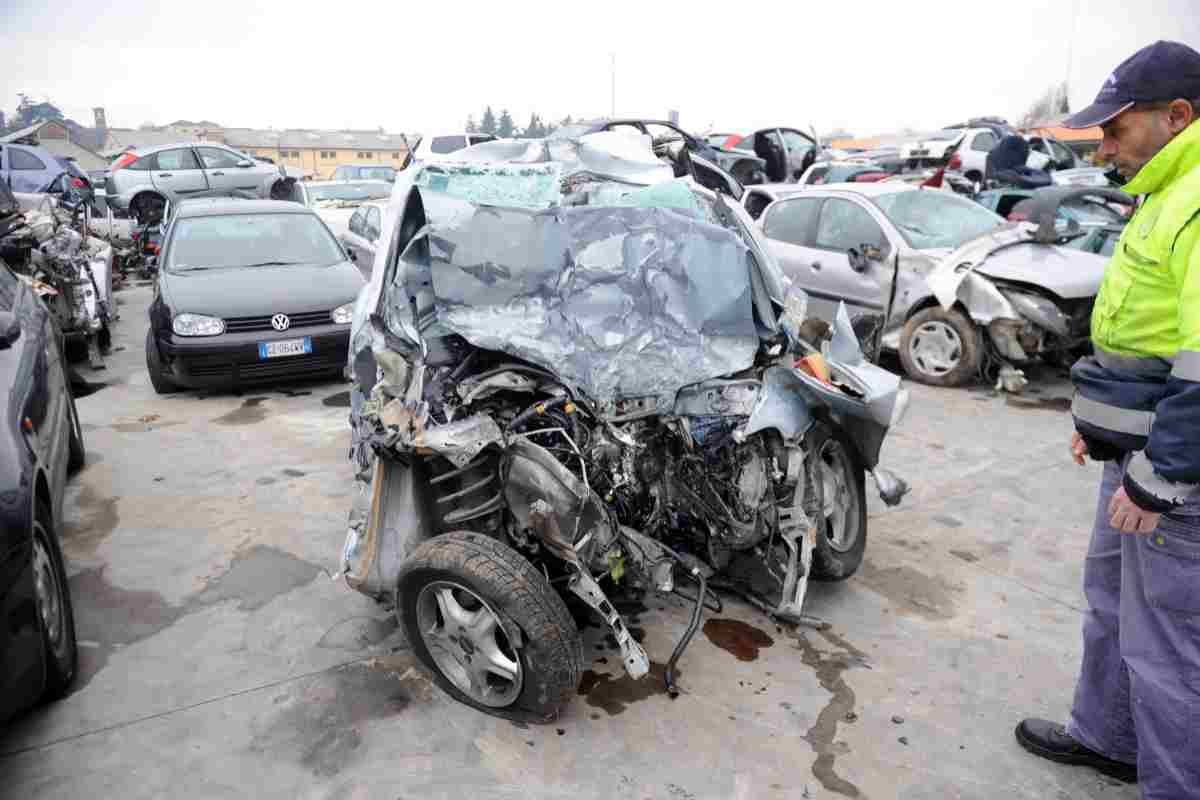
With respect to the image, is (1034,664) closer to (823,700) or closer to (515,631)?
(823,700)

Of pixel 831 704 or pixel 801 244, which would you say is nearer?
pixel 831 704

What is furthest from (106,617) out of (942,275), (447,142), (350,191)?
(350,191)

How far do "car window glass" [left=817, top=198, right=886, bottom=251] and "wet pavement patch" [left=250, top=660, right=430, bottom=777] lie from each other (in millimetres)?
5995

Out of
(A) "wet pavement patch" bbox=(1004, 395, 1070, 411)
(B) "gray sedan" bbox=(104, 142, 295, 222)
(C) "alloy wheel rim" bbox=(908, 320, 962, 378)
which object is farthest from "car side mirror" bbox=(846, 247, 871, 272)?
(B) "gray sedan" bbox=(104, 142, 295, 222)

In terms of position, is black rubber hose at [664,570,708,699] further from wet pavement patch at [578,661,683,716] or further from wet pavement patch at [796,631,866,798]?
wet pavement patch at [796,631,866,798]

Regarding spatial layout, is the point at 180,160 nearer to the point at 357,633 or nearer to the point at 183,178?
the point at 183,178

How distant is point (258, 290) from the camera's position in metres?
6.75

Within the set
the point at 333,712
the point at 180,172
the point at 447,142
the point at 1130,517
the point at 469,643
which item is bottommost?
the point at 333,712

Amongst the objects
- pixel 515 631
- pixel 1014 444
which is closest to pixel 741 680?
pixel 515 631

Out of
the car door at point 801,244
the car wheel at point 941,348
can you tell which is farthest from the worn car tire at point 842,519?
the car door at point 801,244

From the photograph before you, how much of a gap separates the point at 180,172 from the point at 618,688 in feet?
57.6

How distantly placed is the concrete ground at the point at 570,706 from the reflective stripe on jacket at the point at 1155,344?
3.91ft

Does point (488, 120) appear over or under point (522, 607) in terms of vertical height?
over

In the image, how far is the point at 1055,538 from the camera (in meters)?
4.23
